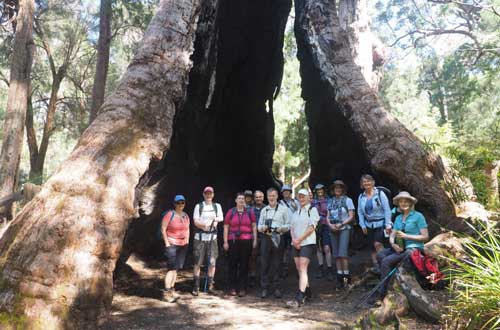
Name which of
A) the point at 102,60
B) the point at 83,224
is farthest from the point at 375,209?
the point at 102,60

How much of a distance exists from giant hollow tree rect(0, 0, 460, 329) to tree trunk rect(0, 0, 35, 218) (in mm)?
4529

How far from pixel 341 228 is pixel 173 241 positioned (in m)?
2.89

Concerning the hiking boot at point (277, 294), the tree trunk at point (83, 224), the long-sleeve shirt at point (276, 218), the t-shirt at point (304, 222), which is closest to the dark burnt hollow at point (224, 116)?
the long-sleeve shirt at point (276, 218)

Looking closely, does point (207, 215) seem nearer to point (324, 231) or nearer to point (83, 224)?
point (324, 231)

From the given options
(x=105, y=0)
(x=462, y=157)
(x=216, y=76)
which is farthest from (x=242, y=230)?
(x=105, y=0)

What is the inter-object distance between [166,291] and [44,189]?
2901 mm

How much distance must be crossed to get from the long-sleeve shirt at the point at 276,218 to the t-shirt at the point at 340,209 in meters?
0.86

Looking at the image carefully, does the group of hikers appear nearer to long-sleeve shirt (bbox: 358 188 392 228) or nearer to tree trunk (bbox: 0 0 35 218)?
long-sleeve shirt (bbox: 358 188 392 228)

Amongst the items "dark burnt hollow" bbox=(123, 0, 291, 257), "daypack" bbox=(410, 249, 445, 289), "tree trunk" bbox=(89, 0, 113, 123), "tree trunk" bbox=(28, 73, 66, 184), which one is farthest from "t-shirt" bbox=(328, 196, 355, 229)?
"tree trunk" bbox=(28, 73, 66, 184)

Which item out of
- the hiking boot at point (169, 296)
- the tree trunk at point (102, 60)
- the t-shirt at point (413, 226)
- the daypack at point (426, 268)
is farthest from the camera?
the tree trunk at point (102, 60)

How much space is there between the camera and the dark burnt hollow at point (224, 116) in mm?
9453

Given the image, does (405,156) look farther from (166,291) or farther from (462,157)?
(166,291)

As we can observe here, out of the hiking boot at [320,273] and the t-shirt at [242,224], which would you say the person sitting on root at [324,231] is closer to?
the hiking boot at [320,273]

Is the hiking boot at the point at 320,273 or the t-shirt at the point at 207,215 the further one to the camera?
the hiking boot at the point at 320,273
